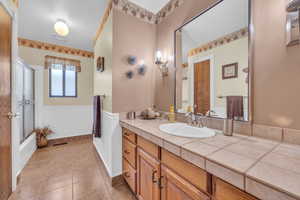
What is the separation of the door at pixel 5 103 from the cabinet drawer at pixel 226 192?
1.97 meters

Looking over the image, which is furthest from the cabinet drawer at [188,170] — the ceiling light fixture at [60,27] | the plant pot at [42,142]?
the plant pot at [42,142]

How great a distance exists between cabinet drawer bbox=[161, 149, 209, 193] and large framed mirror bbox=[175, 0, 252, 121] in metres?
0.62

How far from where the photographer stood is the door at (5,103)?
4.22 ft

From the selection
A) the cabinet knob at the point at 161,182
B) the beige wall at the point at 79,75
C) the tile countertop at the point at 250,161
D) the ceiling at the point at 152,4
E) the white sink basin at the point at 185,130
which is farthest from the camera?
the beige wall at the point at 79,75

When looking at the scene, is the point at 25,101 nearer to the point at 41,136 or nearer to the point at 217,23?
the point at 41,136

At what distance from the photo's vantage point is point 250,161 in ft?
1.92

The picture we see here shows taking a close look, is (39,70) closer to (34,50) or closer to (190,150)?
(34,50)

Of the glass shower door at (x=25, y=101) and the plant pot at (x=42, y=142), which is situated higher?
the glass shower door at (x=25, y=101)

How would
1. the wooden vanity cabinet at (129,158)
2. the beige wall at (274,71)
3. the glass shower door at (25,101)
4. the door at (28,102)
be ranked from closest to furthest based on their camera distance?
the beige wall at (274,71) < the wooden vanity cabinet at (129,158) < the glass shower door at (25,101) < the door at (28,102)

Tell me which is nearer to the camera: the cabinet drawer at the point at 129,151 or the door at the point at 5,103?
the door at the point at 5,103

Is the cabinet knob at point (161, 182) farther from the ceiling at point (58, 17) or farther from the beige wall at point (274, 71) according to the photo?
the ceiling at point (58, 17)

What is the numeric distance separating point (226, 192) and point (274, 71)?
862mm

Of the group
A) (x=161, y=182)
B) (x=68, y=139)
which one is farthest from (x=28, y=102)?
(x=161, y=182)

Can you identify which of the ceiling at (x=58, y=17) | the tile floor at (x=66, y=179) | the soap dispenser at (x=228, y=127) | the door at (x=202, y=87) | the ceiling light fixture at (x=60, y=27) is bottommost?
the tile floor at (x=66, y=179)
